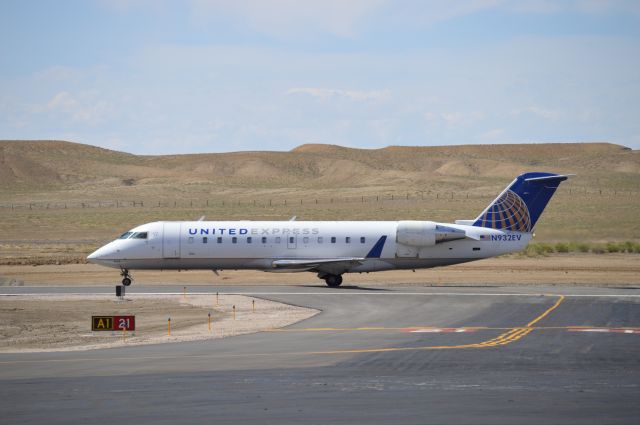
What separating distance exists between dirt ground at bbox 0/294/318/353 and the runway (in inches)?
64.6

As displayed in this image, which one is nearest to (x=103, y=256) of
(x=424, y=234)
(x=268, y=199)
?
(x=424, y=234)

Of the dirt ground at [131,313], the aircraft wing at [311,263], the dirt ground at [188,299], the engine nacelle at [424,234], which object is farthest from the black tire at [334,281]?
the dirt ground at [131,313]

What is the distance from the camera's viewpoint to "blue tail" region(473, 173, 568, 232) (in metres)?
49.5

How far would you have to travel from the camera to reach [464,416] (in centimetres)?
1911

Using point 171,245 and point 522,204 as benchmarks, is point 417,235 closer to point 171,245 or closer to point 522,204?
point 522,204

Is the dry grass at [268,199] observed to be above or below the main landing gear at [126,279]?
above

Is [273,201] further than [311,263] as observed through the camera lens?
Yes

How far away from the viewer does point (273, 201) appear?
427 ft

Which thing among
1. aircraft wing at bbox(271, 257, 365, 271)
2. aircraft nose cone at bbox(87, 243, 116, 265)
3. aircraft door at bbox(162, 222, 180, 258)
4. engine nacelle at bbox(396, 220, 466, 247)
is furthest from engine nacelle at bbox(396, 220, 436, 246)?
aircraft nose cone at bbox(87, 243, 116, 265)

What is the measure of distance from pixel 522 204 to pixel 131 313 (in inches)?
808

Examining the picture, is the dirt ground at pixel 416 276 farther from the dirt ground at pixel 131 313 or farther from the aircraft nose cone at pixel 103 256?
the dirt ground at pixel 131 313

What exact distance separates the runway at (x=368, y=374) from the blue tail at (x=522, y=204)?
10.7 m

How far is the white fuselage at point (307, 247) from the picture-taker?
49000 mm

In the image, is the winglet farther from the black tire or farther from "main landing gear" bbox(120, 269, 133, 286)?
"main landing gear" bbox(120, 269, 133, 286)
